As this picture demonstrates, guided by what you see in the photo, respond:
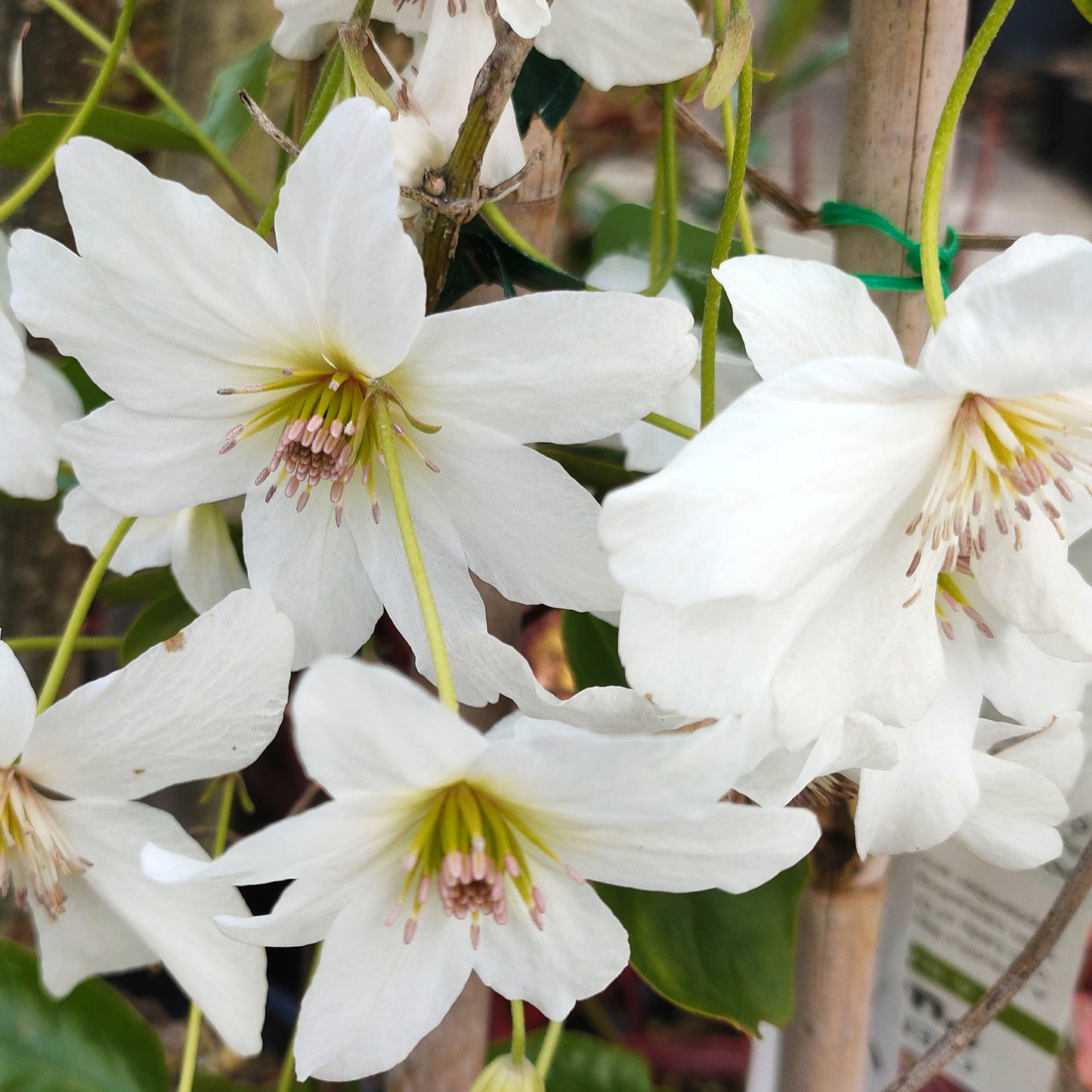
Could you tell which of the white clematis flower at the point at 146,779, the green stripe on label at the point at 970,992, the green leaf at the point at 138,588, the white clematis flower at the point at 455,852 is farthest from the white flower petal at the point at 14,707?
the green stripe on label at the point at 970,992

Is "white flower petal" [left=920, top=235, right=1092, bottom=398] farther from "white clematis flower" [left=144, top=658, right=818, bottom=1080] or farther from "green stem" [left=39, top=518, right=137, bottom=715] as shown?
"green stem" [left=39, top=518, right=137, bottom=715]

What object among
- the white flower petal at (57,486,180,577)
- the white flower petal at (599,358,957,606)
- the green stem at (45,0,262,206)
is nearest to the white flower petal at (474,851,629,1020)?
the white flower petal at (599,358,957,606)

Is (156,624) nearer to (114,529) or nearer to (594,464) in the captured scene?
(114,529)

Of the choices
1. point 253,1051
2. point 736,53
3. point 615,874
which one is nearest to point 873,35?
point 736,53

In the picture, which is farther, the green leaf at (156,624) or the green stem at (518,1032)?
the green leaf at (156,624)

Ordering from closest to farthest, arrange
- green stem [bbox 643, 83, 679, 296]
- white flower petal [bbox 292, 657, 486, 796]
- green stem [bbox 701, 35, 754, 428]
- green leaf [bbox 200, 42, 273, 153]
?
white flower petal [bbox 292, 657, 486, 796] → green stem [bbox 701, 35, 754, 428] → green stem [bbox 643, 83, 679, 296] → green leaf [bbox 200, 42, 273, 153]

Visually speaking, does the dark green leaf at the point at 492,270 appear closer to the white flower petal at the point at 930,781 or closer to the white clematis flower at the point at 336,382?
the white clematis flower at the point at 336,382
